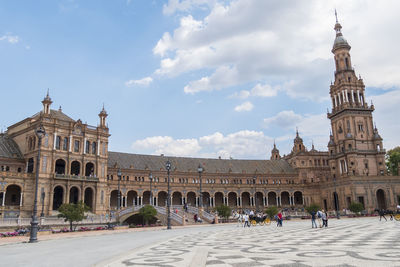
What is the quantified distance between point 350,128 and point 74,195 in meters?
67.7

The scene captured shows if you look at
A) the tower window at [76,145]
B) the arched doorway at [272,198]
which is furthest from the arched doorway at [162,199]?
the arched doorway at [272,198]

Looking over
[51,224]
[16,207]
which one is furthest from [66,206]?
[16,207]

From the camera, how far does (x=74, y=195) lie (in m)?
67.6

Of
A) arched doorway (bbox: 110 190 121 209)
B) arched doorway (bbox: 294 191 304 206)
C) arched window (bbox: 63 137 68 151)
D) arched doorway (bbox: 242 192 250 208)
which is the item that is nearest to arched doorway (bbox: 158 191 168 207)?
arched doorway (bbox: 110 190 121 209)

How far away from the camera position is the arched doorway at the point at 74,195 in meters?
66.9

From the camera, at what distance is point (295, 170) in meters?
102

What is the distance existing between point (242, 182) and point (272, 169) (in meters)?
12.2

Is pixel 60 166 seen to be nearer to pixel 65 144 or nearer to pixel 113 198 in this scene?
pixel 65 144

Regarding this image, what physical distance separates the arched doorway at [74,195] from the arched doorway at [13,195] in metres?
9.04

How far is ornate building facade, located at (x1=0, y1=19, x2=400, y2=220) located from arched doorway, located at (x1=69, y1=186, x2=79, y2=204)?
0.20 m

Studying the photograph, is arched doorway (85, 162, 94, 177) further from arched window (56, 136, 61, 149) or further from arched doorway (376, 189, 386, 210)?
arched doorway (376, 189, 386, 210)

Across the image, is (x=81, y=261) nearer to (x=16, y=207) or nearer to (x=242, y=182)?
(x=16, y=207)

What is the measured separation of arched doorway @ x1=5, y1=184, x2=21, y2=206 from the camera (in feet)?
199

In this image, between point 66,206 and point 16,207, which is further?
point 16,207
